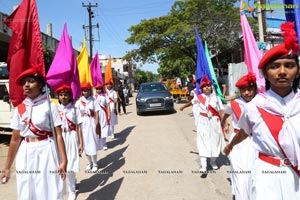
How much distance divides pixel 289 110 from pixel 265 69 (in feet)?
1.17

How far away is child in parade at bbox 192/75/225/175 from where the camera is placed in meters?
5.41

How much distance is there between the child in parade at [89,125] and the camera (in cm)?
590

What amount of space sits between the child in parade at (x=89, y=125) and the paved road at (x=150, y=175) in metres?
0.35

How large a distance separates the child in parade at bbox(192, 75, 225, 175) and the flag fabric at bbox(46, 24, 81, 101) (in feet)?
7.80

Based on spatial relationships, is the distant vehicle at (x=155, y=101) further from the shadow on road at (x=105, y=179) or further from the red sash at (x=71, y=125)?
the red sash at (x=71, y=125)

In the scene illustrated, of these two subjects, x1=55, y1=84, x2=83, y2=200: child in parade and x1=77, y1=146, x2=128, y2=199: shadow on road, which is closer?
x1=55, y1=84, x2=83, y2=200: child in parade

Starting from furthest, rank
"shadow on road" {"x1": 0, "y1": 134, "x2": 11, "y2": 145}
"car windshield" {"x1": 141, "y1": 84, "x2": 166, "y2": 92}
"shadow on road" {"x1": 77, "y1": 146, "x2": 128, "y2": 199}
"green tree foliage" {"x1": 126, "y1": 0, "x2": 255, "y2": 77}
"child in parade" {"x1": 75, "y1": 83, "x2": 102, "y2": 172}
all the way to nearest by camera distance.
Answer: "green tree foliage" {"x1": 126, "y1": 0, "x2": 255, "y2": 77}
"car windshield" {"x1": 141, "y1": 84, "x2": 166, "y2": 92}
"shadow on road" {"x1": 0, "y1": 134, "x2": 11, "y2": 145}
"child in parade" {"x1": 75, "y1": 83, "x2": 102, "y2": 172}
"shadow on road" {"x1": 77, "y1": 146, "x2": 128, "y2": 199}

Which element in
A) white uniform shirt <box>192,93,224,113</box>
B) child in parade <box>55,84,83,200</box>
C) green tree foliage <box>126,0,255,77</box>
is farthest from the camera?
green tree foliage <box>126,0,255,77</box>

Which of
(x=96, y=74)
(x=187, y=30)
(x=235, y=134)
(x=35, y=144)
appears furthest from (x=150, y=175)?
(x=187, y=30)

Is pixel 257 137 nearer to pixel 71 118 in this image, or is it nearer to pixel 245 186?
pixel 245 186

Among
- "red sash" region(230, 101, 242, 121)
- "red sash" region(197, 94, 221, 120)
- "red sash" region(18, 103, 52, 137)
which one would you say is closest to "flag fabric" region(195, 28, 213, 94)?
"red sash" region(197, 94, 221, 120)

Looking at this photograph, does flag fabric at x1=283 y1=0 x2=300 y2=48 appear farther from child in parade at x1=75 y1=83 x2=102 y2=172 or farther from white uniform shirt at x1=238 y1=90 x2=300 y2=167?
child in parade at x1=75 y1=83 x2=102 y2=172

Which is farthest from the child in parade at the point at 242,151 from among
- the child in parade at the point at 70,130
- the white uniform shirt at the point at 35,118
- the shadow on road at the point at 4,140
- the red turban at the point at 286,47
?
the shadow on road at the point at 4,140

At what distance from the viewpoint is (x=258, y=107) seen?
2.23 meters
